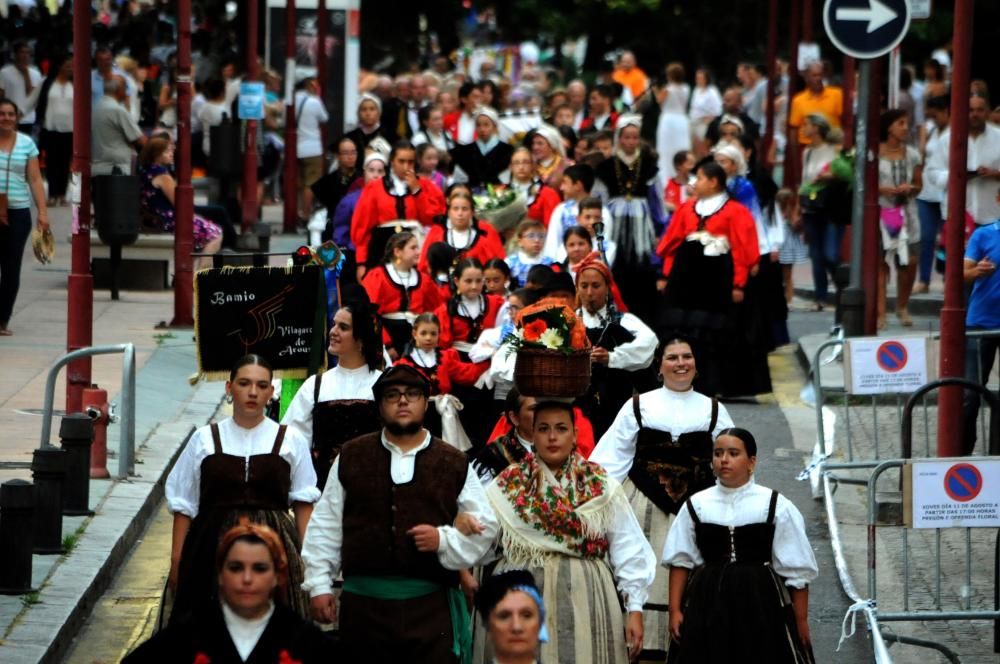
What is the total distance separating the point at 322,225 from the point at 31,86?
902 cm

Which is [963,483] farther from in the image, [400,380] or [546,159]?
[546,159]

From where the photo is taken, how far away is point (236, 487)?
871 cm

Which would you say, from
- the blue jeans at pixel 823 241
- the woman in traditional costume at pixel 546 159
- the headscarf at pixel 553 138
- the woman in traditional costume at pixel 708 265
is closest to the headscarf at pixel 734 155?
the woman in traditional costume at pixel 708 265

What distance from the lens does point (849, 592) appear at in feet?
35.4

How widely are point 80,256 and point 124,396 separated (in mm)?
1037

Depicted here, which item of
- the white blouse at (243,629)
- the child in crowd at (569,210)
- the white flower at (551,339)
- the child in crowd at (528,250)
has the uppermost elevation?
the child in crowd at (569,210)

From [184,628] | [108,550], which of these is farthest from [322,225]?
[184,628]

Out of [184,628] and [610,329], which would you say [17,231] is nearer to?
[610,329]

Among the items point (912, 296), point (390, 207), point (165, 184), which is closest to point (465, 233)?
point (390, 207)

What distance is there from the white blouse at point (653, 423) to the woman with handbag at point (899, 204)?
9864 mm

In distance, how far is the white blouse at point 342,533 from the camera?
801 centimetres

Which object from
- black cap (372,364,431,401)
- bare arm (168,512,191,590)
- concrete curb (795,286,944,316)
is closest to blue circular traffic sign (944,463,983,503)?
black cap (372,364,431,401)

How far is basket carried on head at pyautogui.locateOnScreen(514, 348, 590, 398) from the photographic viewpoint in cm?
1003

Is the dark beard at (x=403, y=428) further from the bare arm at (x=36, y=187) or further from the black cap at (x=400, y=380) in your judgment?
the bare arm at (x=36, y=187)
